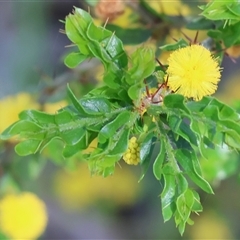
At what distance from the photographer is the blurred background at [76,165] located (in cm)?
90

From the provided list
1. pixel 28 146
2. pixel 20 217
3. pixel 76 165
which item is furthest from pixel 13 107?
pixel 28 146

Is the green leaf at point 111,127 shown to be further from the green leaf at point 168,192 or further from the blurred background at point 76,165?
the blurred background at point 76,165

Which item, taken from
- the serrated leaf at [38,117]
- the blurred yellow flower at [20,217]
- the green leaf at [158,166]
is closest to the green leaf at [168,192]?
the green leaf at [158,166]

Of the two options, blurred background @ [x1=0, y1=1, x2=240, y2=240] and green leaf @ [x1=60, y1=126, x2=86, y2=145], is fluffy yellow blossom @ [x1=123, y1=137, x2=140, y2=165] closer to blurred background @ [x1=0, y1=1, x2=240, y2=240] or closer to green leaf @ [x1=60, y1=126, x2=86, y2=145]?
green leaf @ [x1=60, y1=126, x2=86, y2=145]

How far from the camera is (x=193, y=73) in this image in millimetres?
473

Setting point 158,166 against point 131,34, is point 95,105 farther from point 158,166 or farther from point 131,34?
point 131,34

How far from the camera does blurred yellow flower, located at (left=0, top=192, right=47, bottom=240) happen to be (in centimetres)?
100

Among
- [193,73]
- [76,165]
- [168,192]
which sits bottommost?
[76,165]

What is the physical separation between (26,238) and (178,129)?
2.14 feet

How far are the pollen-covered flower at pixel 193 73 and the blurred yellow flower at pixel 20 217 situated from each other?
626mm

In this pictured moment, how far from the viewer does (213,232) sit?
4.17ft

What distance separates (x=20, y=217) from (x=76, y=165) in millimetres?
275

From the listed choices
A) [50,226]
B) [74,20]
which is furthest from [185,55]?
[50,226]

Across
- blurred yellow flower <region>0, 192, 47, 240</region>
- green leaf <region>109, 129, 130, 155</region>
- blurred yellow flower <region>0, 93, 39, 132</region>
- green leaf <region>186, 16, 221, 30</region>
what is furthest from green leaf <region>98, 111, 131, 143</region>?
blurred yellow flower <region>0, 192, 47, 240</region>
